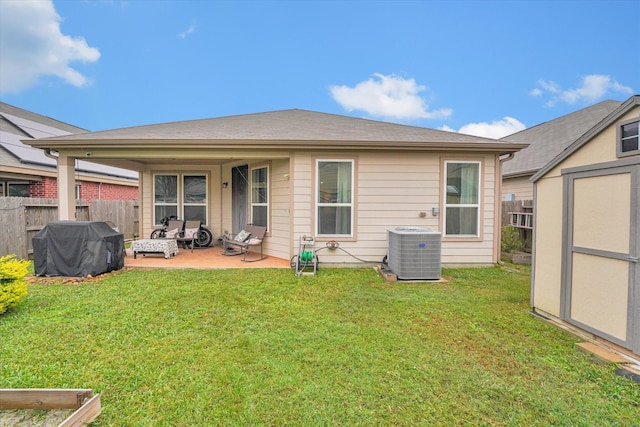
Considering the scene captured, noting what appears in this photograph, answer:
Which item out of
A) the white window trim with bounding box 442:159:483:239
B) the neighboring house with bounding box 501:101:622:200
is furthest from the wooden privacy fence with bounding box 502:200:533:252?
the white window trim with bounding box 442:159:483:239

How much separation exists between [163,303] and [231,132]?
4.15m

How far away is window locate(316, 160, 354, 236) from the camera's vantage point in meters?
6.33

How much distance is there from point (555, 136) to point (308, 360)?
44.6 ft

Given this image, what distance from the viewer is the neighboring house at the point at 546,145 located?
10.3 metres

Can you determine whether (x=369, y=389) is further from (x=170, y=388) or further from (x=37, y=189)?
(x=37, y=189)

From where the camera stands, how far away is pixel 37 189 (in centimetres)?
952

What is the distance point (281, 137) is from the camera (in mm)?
6152

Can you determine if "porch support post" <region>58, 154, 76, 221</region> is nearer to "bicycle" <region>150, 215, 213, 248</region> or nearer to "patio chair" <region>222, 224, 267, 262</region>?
"bicycle" <region>150, 215, 213, 248</region>

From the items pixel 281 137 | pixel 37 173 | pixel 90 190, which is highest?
pixel 281 137

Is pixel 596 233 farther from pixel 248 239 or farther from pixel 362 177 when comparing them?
pixel 248 239

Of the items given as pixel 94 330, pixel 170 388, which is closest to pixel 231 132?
pixel 94 330

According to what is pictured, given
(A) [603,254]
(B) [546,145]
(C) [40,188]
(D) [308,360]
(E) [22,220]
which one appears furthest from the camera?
(B) [546,145]

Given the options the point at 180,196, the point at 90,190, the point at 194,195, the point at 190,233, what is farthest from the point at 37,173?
the point at 190,233

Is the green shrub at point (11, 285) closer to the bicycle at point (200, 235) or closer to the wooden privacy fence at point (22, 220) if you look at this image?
the wooden privacy fence at point (22, 220)
